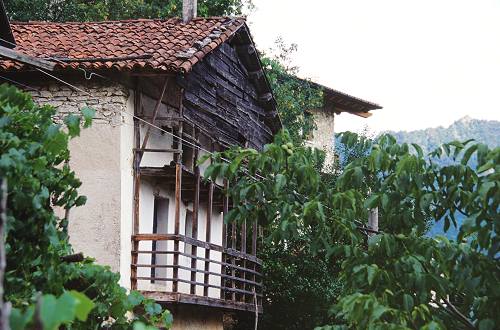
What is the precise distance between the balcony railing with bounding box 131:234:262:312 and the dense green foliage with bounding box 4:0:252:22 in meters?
7.33

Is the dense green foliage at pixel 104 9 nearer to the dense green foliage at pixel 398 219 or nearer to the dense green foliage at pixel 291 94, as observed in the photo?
the dense green foliage at pixel 291 94

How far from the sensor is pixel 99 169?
15.3 meters

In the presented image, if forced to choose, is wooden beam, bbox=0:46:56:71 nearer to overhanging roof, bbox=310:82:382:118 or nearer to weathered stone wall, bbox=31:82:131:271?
weathered stone wall, bbox=31:82:131:271

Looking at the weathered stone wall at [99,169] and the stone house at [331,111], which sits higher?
the stone house at [331,111]

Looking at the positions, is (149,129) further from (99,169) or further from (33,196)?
(33,196)

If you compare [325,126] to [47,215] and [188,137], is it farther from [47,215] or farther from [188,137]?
[47,215]

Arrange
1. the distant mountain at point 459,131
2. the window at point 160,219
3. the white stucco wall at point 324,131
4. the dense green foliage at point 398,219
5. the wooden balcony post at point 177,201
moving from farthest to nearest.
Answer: the distant mountain at point 459,131, the white stucco wall at point 324,131, the window at point 160,219, the wooden balcony post at point 177,201, the dense green foliage at point 398,219

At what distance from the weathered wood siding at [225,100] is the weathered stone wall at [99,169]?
161 centimetres

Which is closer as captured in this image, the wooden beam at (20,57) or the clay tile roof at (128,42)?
the wooden beam at (20,57)

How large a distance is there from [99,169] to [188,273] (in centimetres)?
377

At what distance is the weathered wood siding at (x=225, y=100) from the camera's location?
1714cm

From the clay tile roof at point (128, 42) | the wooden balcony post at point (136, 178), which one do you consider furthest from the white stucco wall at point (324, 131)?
the wooden balcony post at point (136, 178)

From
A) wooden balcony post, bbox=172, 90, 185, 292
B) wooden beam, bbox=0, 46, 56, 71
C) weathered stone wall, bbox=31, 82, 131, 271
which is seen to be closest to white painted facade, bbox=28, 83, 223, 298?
weathered stone wall, bbox=31, 82, 131, 271

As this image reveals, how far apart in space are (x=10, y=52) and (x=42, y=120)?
3853 millimetres
